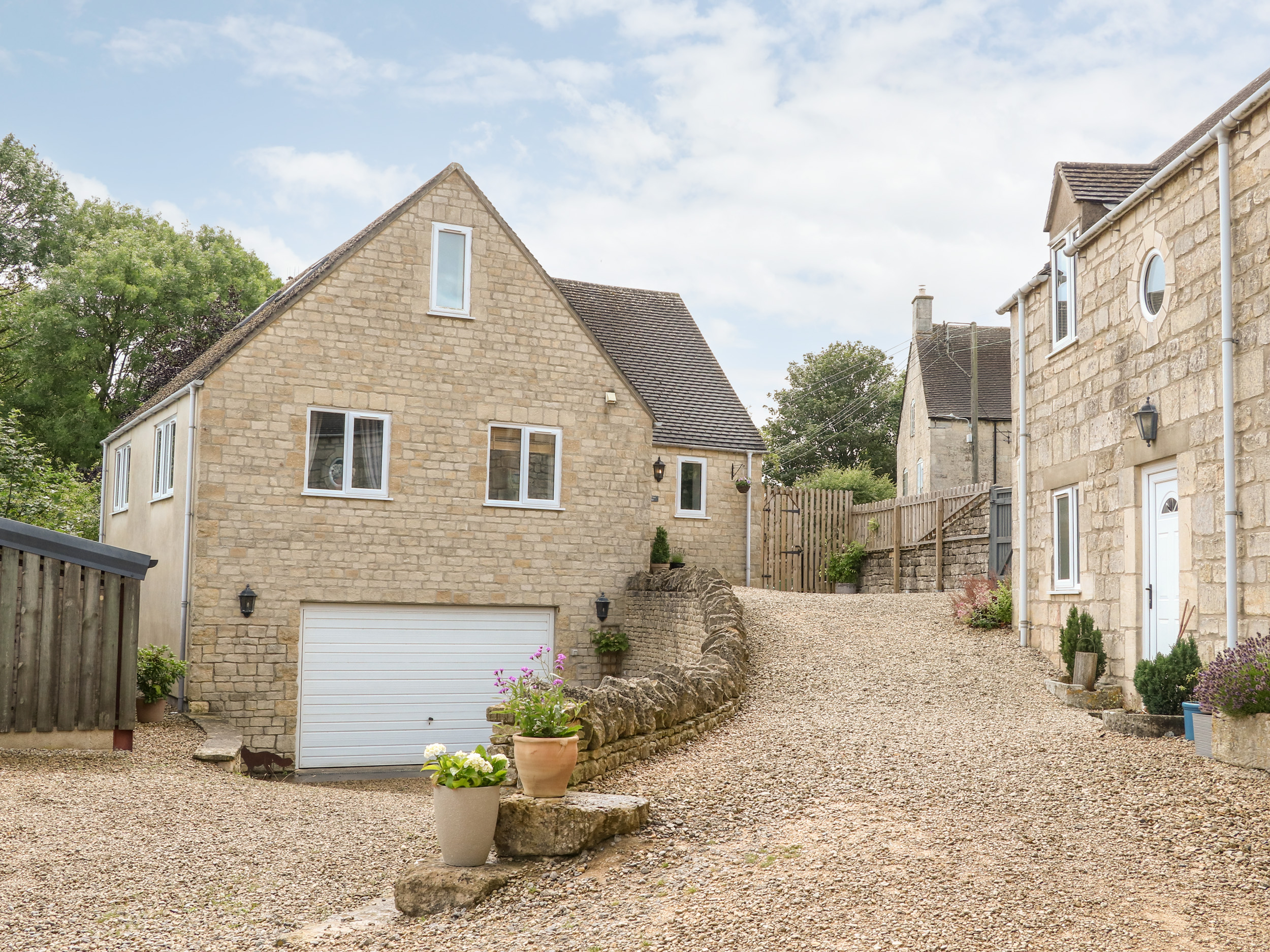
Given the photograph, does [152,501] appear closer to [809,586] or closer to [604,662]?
[604,662]

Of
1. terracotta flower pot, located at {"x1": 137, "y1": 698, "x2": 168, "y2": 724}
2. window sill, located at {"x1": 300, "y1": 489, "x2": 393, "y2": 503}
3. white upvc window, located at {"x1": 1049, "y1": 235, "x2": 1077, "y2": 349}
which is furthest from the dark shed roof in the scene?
white upvc window, located at {"x1": 1049, "y1": 235, "x2": 1077, "y2": 349}

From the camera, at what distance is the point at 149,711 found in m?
14.1

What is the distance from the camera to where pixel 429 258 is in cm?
1742

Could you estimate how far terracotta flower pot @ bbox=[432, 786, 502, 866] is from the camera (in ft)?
21.2

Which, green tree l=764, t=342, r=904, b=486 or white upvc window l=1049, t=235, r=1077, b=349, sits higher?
green tree l=764, t=342, r=904, b=486

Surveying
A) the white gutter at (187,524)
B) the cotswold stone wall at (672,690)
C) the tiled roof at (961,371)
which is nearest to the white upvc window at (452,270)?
the white gutter at (187,524)

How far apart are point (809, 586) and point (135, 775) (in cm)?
1695

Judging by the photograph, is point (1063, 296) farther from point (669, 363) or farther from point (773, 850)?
point (669, 363)

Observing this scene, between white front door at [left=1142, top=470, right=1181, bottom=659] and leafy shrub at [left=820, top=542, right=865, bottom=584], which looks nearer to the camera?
white front door at [left=1142, top=470, right=1181, bottom=659]

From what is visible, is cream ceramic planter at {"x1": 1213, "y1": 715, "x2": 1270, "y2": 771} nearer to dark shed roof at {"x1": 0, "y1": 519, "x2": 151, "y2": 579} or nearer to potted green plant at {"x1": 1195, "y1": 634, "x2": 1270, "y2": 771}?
potted green plant at {"x1": 1195, "y1": 634, "x2": 1270, "y2": 771}

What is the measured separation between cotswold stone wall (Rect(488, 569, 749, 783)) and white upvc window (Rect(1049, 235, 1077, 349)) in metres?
5.73

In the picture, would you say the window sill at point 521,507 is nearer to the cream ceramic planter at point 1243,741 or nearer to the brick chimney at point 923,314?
the cream ceramic planter at point 1243,741

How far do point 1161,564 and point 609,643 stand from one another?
9.37 meters

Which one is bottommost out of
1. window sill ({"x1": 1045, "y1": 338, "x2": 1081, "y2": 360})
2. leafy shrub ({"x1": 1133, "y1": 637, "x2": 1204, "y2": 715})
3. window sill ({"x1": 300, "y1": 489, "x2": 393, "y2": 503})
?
leafy shrub ({"x1": 1133, "y1": 637, "x2": 1204, "y2": 715})
